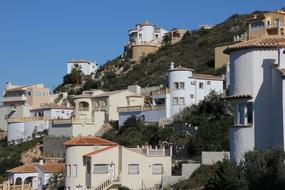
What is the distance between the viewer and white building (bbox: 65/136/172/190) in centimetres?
4369

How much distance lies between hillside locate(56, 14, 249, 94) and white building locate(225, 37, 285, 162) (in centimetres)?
5241

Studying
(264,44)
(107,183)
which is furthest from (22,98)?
(264,44)

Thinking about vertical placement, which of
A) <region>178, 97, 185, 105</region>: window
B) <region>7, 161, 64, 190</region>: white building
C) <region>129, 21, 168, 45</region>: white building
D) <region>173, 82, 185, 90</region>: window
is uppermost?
<region>129, 21, 168, 45</region>: white building

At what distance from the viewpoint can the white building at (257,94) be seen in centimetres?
2677

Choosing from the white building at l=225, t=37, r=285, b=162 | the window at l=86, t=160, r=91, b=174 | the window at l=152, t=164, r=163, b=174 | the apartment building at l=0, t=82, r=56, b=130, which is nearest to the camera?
the white building at l=225, t=37, r=285, b=162

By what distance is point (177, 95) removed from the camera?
6131 centimetres

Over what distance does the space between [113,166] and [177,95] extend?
61.7ft

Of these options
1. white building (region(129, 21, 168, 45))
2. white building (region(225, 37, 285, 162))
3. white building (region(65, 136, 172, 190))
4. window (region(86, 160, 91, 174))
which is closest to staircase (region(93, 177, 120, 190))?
white building (region(65, 136, 172, 190))

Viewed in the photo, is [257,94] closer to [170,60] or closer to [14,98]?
[170,60]

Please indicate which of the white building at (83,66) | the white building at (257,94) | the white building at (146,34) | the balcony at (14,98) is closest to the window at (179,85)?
the white building at (257,94)

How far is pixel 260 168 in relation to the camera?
82.9ft

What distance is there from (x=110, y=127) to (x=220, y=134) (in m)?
22.8

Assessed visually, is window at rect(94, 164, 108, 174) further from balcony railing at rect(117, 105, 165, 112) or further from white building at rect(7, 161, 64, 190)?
balcony railing at rect(117, 105, 165, 112)

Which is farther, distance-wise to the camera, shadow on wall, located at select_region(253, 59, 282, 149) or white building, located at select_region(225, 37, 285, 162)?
shadow on wall, located at select_region(253, 59, 282, 149)
